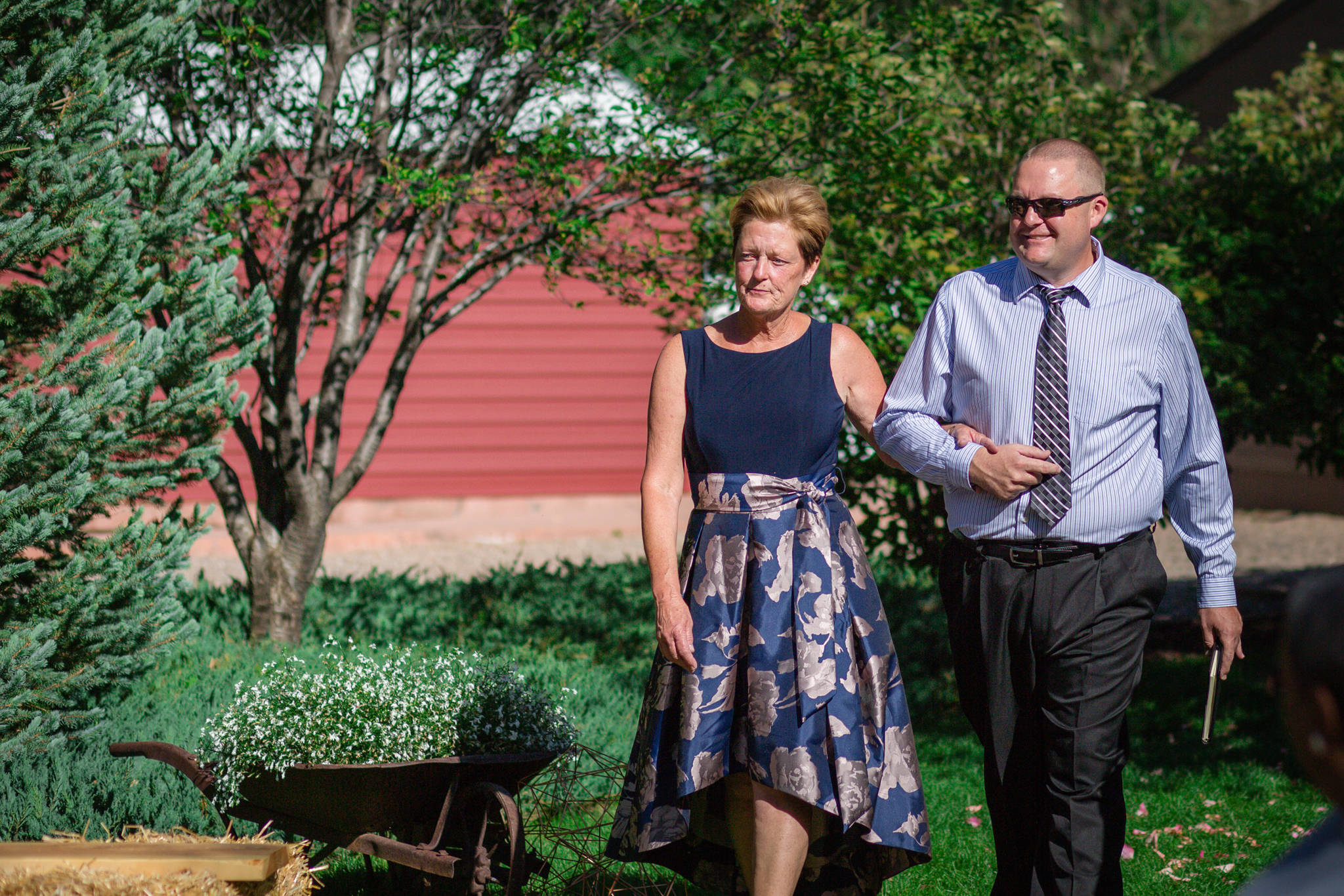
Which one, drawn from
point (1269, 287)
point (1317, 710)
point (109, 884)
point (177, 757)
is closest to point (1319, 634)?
point (1317, 710)

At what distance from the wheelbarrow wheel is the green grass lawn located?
2.79 ft

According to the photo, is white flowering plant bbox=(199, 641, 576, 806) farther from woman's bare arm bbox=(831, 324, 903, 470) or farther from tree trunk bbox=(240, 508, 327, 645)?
tree trunk bbox=(240, 508, 327, 645)

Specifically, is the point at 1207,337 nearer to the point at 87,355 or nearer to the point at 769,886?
the point at 769,886

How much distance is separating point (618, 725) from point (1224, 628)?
250 cm

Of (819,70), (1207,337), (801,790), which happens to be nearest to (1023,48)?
(819,70)

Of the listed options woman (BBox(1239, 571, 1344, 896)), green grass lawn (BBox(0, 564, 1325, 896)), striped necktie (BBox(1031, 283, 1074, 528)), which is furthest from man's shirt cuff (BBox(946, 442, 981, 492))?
woman (BBox(1239, 571, 1344, 896))

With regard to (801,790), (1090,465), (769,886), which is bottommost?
(769,886)

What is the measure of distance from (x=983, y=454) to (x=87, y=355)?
2.70m

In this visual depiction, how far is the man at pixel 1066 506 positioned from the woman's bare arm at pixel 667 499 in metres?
0.55

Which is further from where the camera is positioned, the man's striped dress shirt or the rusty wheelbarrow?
the man's striped dress shirt

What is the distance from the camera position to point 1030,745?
10.1ft

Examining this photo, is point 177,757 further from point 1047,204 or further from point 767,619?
point 1047,204

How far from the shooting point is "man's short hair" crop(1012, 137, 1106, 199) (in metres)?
2.94

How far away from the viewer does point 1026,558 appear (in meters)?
2.98
